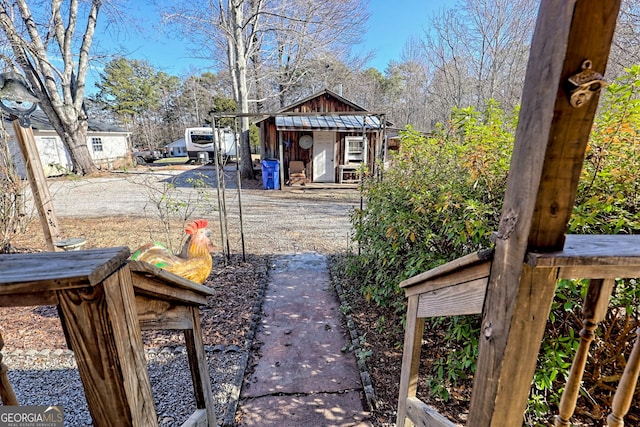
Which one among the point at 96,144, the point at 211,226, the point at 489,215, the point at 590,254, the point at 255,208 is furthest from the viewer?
the point at 96,144

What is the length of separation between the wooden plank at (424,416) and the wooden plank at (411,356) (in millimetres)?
45

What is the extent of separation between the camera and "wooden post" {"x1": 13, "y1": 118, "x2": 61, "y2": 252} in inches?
143

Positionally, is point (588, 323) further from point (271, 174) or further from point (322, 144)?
point (322, 144)

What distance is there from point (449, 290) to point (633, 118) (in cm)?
163

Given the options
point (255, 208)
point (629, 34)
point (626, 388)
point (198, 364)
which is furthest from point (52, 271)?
point (629, 34)

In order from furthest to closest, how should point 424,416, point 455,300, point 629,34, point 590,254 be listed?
point 629,34
point 424,416
point 455,300
point 590,254

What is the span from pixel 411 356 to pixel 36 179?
4.96 meters

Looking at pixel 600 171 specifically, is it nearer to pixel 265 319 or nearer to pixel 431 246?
pixel 431 246

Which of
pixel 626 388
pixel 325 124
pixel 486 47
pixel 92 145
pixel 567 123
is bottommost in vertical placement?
pixel 626 388

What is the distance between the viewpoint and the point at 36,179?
3855 mm

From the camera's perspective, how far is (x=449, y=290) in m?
1.13

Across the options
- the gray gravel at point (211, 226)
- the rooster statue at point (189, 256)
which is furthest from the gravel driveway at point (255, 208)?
the rooster statue at point (189, 256)

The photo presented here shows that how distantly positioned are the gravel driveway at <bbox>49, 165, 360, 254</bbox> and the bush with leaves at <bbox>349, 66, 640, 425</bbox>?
1.88 metres

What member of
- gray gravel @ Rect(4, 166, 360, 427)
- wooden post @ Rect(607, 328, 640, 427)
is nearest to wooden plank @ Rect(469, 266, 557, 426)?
wooden post @ Rect(607, 328, 640, 427)
